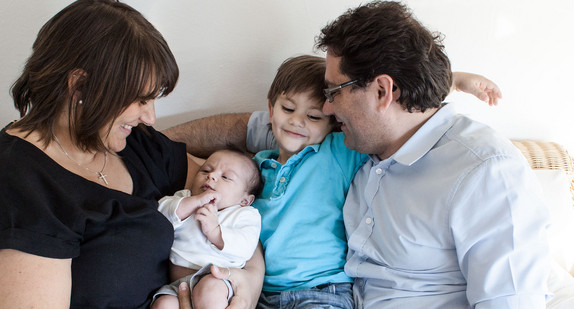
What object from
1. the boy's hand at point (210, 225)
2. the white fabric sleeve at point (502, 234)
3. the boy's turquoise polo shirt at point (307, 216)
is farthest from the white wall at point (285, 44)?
the white fabric sleeve at point (502, 234)

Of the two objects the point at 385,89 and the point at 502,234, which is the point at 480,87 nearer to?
the point at 385,89

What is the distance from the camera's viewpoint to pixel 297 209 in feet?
5.67

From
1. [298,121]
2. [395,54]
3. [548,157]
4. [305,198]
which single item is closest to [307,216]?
[305,198]

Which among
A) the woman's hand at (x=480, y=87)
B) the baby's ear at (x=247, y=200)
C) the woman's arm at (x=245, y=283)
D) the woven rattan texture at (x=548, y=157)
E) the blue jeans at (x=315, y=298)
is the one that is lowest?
the blue jeans at (x=315, y=298)

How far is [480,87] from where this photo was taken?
182cm

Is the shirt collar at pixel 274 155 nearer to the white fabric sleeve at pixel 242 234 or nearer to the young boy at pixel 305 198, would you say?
the young boy at pixel 305 198

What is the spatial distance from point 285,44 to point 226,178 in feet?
2.65

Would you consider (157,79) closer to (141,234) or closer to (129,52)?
(129,52)

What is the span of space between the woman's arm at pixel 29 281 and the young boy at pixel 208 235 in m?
0.35

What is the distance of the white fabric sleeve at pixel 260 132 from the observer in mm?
2117

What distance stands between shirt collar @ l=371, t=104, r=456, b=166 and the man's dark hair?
64mm

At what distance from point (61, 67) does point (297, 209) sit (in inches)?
37.7

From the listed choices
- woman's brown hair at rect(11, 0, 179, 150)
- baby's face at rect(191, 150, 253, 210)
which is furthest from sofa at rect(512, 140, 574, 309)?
woman's brown hair at rect(11, 0, 179, 150)

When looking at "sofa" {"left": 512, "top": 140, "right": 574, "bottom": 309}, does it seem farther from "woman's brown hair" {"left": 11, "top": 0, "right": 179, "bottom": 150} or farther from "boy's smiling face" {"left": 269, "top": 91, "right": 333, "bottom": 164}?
"woman's brown hair" {"left": 11, "top": 0, "right": 179, "bottom": 150}
